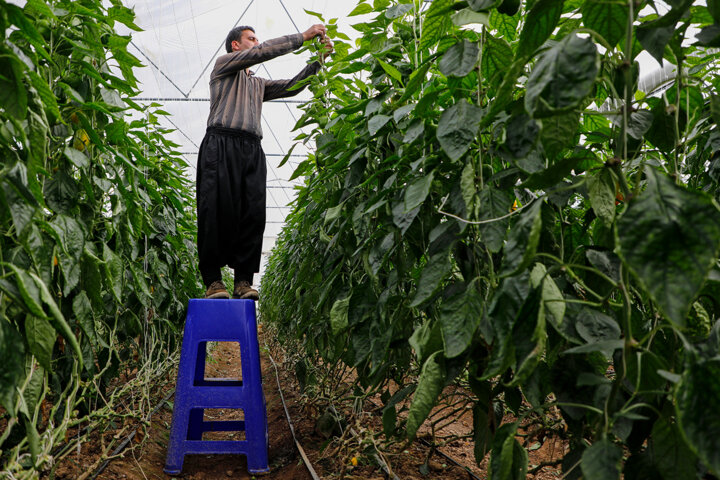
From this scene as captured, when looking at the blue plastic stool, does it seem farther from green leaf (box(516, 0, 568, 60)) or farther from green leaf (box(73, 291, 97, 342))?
green leaf (box(516, 0, 568, 60))

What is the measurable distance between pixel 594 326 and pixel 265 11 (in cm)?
790

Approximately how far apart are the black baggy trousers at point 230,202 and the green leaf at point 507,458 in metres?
2.01

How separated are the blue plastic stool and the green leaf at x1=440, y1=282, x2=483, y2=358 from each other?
5.03ft

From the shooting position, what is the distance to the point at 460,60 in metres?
0.88

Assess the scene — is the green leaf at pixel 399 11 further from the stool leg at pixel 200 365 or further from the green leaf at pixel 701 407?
the stool leg at pixel 200 365

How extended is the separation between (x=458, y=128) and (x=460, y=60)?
4.5 inches

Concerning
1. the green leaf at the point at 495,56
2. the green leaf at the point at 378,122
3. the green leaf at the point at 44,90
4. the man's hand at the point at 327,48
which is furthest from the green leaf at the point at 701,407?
the man's hand at the point at 327,48

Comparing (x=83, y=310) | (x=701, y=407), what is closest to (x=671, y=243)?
(x=701, y=407)

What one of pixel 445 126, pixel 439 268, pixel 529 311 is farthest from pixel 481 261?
pixel 529 311

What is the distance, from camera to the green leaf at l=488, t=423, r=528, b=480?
0.67 m

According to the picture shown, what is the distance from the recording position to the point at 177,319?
138 inches

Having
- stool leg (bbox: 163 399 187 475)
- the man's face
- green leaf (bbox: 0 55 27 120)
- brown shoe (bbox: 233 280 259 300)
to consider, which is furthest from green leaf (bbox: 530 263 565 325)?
the man's face

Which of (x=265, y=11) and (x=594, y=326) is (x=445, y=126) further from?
(x=265, y=11)

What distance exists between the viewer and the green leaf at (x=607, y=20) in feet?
2.23
